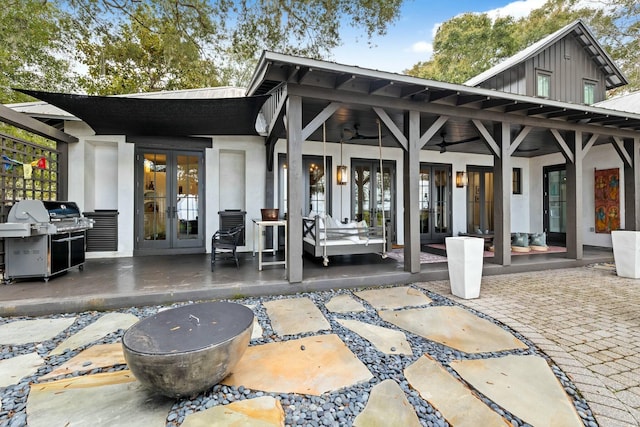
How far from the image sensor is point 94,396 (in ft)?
5.25

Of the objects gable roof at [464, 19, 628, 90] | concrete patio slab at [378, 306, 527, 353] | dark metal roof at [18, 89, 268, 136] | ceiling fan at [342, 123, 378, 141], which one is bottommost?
concrete patio slab at [378, 306, 527, 353]

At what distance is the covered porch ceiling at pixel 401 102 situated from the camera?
11.2ft

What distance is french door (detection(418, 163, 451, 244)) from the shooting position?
8.09 metres

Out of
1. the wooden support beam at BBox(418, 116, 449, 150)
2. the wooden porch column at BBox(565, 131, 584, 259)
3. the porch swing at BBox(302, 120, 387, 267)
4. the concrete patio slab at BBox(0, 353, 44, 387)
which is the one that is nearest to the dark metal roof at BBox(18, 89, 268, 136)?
the porch swing at BBox(302, 120, 387, 267)

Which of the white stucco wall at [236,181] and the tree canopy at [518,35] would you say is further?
the tree canopy at [518,35]

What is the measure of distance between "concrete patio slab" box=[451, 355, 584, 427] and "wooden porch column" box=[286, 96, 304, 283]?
2.14 m

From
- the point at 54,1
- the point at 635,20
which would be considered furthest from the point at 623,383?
the point at 635,20

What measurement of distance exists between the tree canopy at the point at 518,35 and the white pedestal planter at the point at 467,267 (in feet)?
44.7

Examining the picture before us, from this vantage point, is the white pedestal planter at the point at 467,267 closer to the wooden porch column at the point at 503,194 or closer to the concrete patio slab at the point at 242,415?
the wooden porch column at the point at 503,194

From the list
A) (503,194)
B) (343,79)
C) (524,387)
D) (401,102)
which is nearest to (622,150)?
(503,194)

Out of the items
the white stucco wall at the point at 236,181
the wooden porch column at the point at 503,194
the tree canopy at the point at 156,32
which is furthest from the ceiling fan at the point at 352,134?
the tree canopy at the point at 156,32

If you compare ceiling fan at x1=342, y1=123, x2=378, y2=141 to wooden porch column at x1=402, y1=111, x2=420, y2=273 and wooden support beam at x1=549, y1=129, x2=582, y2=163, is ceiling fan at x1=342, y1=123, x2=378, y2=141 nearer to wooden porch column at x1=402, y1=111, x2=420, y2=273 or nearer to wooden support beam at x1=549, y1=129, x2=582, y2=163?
wooden porch column at x1=402, y1=111, x2=420, y2=273

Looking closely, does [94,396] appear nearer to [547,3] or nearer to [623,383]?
[623,383]

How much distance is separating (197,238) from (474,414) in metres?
5.80
